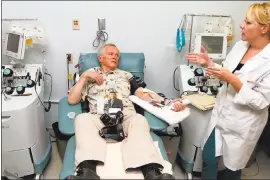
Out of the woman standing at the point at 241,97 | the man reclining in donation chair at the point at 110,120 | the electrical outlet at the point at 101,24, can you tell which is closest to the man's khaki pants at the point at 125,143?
the man reclining in donation chair at the point at 110,120

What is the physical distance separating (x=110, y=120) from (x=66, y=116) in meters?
0.32

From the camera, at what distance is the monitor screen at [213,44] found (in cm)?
227

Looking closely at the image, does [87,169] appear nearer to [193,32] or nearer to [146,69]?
[146,69]

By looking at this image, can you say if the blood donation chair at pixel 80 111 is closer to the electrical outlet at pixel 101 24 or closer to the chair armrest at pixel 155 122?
the chair armrest at pixel 155 122

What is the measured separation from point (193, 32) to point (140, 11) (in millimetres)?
497

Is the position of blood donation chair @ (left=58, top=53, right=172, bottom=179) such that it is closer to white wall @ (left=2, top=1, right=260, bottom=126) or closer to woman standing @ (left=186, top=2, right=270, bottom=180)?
white wall @ (left=2, top=1, right=260, bottom=126)

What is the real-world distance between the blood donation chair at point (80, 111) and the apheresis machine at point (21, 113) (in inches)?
8.7

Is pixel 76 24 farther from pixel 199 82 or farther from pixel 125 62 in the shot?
pixel 199 82

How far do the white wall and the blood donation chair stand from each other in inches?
7.4

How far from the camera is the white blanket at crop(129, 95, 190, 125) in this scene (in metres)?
1.88

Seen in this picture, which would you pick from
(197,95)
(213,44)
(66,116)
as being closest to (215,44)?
(213,44)

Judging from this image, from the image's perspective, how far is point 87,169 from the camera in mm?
1439

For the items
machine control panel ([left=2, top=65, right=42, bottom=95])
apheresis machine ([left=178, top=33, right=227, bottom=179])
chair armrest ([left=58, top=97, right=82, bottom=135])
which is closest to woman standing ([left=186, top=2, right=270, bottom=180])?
apheresis machine ([left=178, top=33, right=227, bottom=179])

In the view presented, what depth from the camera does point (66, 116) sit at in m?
1.92
